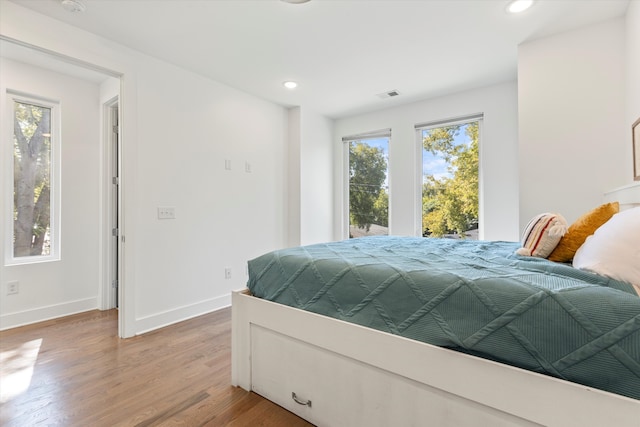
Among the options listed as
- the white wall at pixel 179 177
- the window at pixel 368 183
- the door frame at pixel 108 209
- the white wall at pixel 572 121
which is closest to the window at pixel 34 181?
the door frame at pixel 108 209

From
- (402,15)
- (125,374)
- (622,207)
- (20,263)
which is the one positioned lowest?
(125,374)

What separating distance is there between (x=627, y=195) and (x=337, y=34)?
2246 mm

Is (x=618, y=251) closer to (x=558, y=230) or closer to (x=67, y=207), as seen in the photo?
(x=558, y=230)

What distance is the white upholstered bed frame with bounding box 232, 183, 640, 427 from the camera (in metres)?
0.86

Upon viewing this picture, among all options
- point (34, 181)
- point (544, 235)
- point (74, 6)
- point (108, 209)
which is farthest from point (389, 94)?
point (34, 181)

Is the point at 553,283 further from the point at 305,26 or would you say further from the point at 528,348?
the point at 305,26

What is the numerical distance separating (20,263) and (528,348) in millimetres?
4033

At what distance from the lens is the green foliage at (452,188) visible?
3.47 meters

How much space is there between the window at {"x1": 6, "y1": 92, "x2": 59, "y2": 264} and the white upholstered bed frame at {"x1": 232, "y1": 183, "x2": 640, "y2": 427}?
270cm

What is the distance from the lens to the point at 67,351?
222 centimetres

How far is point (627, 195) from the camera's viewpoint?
5.78 feet

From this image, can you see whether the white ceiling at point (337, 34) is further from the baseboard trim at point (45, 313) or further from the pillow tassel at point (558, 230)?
the baseboard trim at point (45, 313)

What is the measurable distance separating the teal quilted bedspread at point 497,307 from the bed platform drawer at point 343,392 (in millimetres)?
198

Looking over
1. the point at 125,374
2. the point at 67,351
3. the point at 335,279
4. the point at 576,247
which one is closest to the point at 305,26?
the point at 335,279
